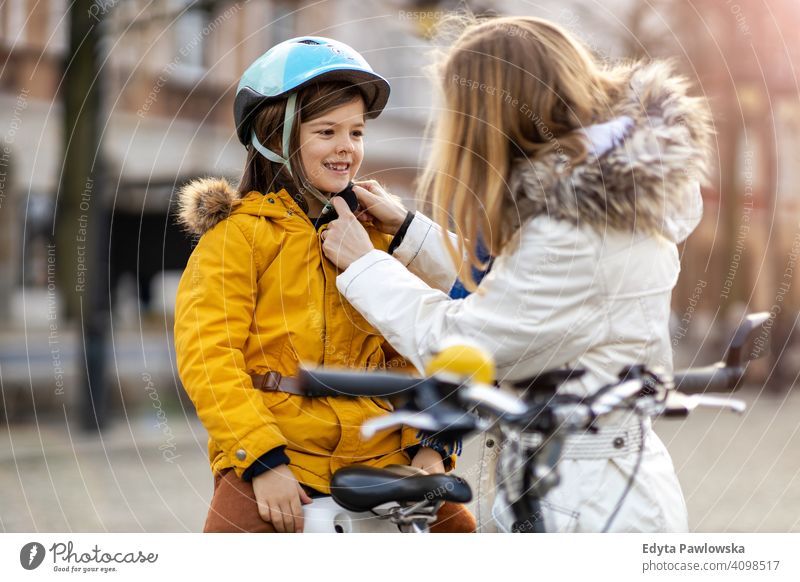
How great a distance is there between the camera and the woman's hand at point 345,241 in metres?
2.24

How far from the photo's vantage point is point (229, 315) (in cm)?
221

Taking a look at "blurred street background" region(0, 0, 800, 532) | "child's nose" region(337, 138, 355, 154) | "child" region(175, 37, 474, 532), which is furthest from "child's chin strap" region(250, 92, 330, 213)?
"blurred street background" region(0, 0, 800, 532)

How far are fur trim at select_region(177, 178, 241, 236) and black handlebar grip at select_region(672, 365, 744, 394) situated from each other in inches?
41.4

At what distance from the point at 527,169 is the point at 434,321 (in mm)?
349

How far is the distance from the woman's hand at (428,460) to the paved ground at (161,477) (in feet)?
4.60

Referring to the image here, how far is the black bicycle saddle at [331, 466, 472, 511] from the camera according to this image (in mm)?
2062

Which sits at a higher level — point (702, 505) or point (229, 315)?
point (229, 315)

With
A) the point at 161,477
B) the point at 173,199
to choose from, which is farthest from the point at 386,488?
the point at 161,477

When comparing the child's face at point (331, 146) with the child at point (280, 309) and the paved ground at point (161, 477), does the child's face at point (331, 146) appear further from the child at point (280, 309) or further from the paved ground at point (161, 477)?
the paved ground at point (161, 477)

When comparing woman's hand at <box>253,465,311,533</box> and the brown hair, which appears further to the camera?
the brown hair

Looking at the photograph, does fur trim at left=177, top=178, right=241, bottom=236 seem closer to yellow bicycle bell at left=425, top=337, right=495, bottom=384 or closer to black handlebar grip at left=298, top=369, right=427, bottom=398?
black handlebar grip at left=298, top=369, right=427, bottom=398
